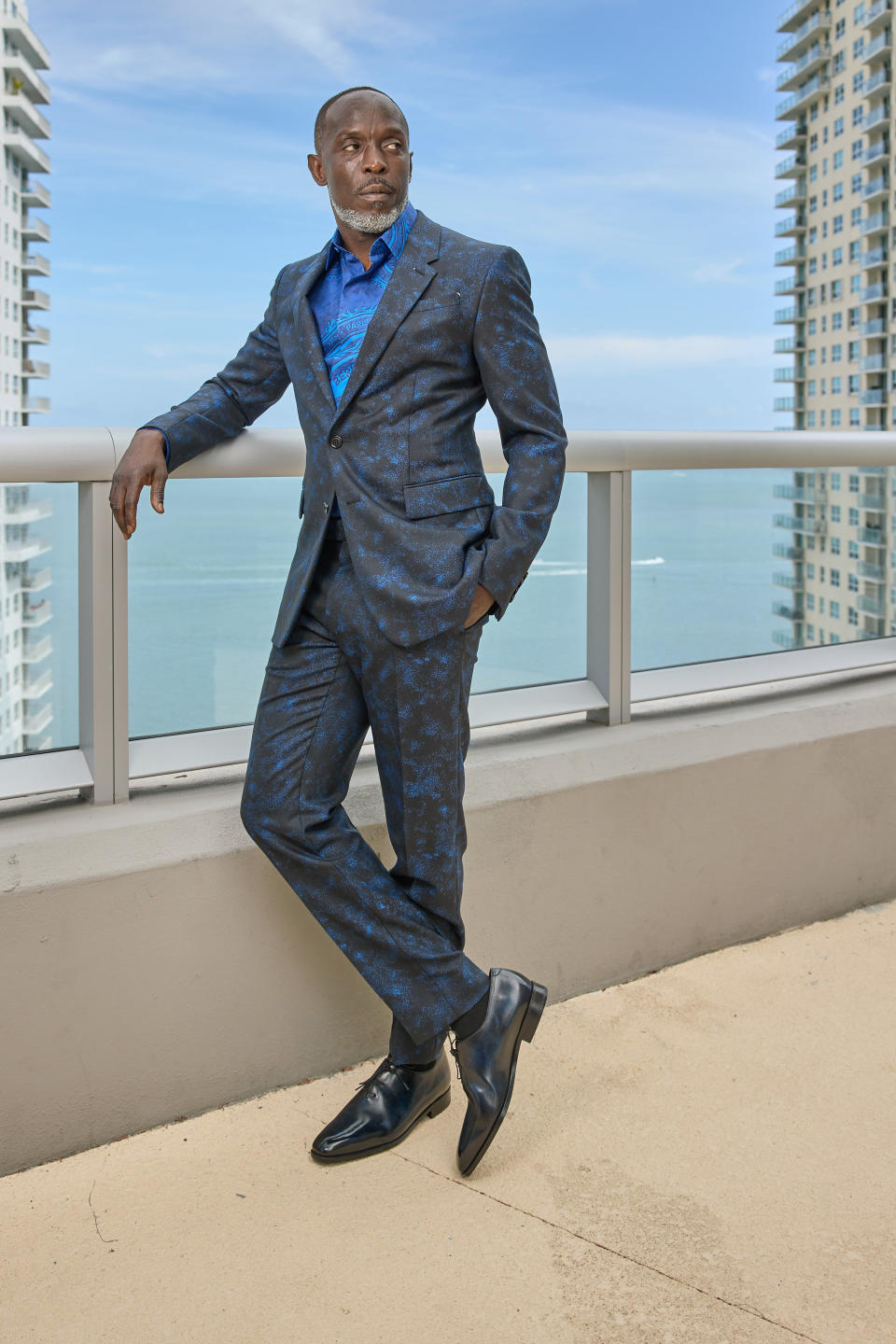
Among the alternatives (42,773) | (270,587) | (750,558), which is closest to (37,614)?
(42,773)

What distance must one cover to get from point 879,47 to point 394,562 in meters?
103

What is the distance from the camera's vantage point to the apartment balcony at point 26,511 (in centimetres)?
205

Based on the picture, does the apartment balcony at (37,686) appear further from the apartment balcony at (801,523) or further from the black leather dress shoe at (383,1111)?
the apartment balcony at (801,523)

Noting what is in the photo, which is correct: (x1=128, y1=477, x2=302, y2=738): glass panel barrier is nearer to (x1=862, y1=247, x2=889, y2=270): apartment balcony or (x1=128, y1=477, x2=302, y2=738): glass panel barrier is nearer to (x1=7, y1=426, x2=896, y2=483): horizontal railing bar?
(x1=7, y1=426, x2=896, y2=483): horizontal railing bar

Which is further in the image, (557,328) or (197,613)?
(557,328)

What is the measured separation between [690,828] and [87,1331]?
5.46 ft

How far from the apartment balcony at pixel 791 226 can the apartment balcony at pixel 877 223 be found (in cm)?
1246

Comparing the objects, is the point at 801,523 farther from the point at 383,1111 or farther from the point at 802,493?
the point at 383,1111

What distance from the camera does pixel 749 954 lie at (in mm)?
2867

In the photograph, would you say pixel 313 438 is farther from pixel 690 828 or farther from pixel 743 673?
pixel 743 673

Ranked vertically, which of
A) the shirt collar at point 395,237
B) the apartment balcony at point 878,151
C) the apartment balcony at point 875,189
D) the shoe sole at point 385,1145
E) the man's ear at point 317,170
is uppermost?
the apartment balcony at point 878,151

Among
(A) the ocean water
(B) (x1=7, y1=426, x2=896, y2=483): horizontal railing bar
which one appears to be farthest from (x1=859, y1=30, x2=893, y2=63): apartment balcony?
(A) the ocean water

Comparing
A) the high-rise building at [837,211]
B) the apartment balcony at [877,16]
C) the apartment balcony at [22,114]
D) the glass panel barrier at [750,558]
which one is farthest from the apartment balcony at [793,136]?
the glass panel barrier at [750,558]

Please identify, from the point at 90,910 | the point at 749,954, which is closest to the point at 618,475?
the point at 749,954
